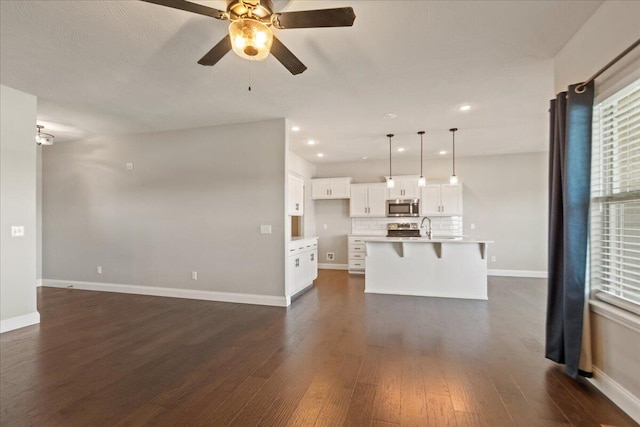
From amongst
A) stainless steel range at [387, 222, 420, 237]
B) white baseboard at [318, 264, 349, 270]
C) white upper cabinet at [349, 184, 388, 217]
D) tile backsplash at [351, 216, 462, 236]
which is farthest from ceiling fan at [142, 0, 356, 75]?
white baseboard at [318, 264, 349, 270]

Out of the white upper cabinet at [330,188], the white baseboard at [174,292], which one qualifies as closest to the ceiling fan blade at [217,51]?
the white baseboard at [174,292]

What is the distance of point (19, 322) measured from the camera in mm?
3531

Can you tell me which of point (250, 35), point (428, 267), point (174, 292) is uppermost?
point (250, 35)

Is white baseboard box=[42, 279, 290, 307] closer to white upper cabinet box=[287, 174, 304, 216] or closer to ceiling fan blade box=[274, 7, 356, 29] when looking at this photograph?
white upper cabinet box=[287, 174, 304, 216]

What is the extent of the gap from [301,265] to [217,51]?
3.72m

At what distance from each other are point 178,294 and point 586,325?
5.10 metres

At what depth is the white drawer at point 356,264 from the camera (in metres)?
7.16

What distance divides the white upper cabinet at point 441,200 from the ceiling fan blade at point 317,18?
5824 mm

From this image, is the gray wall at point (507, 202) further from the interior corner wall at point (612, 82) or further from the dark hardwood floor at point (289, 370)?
the interior corner wall at point (612, 82)

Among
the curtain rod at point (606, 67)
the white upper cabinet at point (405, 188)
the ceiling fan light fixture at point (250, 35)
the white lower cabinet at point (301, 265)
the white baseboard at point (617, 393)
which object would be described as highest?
the ceiling fan light fixture at point (250, 35)

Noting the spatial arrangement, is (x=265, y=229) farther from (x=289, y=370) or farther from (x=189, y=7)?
(x=189, y=7)

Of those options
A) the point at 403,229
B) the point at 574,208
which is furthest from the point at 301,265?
the point at 574,208

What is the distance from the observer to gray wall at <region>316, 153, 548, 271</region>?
6.68m

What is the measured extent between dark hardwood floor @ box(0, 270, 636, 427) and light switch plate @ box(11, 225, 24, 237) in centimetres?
112
